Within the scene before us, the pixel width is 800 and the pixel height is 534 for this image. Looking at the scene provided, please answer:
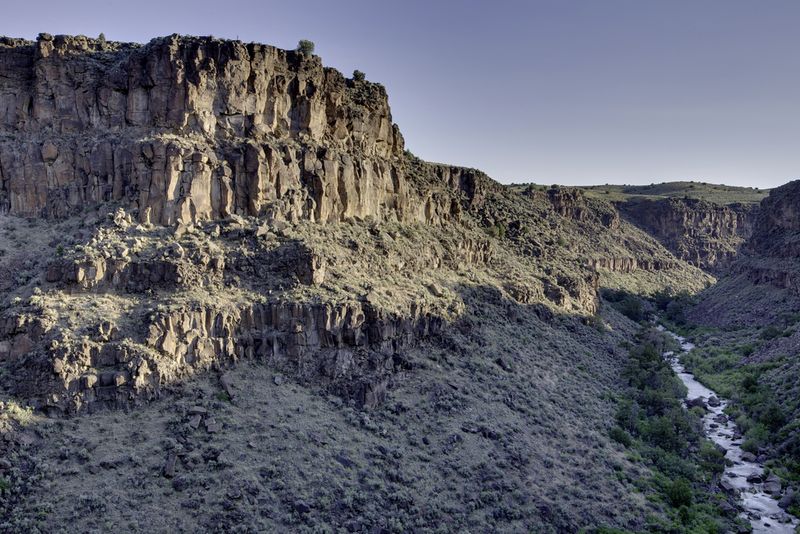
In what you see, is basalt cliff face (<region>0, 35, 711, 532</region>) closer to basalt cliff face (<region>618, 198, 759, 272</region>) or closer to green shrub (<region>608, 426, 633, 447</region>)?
green shrub (<region>608, 426, 633, 447</region>)

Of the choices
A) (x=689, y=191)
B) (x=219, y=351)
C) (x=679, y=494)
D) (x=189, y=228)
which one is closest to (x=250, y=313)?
(x=219, y=351)

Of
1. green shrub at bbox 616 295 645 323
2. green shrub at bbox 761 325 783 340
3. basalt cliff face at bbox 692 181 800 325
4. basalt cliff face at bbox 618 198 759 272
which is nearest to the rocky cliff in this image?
green shrub at bbox 761 325 783 340

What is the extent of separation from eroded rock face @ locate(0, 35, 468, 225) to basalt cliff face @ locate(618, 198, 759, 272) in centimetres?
11274

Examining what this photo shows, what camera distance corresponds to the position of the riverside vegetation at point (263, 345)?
26047 mm

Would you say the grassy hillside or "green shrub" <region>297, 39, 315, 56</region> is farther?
the grassy hillside

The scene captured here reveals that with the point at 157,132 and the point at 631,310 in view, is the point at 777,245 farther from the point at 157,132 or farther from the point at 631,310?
the point at 157,132

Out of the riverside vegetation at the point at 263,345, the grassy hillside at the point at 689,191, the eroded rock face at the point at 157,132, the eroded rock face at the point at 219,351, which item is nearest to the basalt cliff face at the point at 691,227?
the grassy hillside at the point at 689,191

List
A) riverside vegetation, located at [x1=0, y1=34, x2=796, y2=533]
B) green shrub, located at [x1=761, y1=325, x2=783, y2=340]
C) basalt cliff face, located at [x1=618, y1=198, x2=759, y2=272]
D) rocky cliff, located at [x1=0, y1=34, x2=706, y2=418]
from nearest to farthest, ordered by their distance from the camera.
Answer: riverside vegetation, located at [x1=0, y1=34, x2=796, y2=533]
rocky cliff, located at [x1=0, y1=34, x2=706, y2=418]
green shrub, located at [x1=761, y1=325, x2=783, y2=340]
basalt cliff face, located at [x1=618, y1=198, x2=759, y2=272]

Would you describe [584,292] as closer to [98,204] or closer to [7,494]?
[98,204]

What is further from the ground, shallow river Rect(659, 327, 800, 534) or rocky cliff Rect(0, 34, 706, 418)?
rocky cliff Rect(0, 34, 706, 418)

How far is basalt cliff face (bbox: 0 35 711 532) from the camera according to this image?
88.3 feet

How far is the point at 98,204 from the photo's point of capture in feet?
114

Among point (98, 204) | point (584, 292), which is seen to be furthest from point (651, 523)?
point (584, 292)

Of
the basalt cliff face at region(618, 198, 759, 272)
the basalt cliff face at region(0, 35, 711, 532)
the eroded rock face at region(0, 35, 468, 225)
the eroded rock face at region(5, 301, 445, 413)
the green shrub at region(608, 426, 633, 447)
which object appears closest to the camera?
the eroded rock face at region(5, 301, 445, 413)
